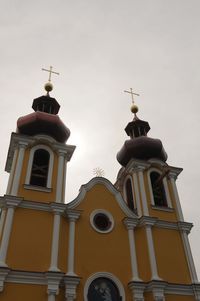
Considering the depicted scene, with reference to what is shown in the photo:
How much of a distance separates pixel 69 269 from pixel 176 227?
548cm

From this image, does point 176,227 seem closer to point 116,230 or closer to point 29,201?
point 116,230

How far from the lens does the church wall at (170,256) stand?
13.2 metres

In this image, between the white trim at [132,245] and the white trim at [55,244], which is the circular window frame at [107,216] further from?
the white trim at [55,244]

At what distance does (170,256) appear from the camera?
45.3ft

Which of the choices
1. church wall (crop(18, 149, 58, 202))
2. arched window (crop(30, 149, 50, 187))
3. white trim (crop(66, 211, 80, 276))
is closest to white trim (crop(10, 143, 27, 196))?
church wall (crop(18, 149, 58, 202))

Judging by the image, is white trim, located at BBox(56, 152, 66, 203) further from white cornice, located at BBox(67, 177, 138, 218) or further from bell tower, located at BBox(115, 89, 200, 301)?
bell tower, located at BBox(115, 89, 200, 301)

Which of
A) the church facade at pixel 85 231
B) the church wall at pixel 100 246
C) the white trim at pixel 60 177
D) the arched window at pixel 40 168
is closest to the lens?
the church facade at pixel 85 231

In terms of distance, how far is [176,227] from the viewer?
1488cm

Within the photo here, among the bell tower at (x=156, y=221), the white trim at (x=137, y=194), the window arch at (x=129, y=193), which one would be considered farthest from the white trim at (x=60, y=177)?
the window arch at (x=129, y=193)

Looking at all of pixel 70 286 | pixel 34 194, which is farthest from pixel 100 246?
pixel 34 194

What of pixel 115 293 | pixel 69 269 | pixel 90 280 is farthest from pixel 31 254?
pixel 115 293

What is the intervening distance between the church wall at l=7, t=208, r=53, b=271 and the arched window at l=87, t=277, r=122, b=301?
5.92 feet

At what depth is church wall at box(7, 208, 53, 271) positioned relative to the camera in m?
11.4

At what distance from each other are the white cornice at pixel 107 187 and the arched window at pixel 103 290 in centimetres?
307
